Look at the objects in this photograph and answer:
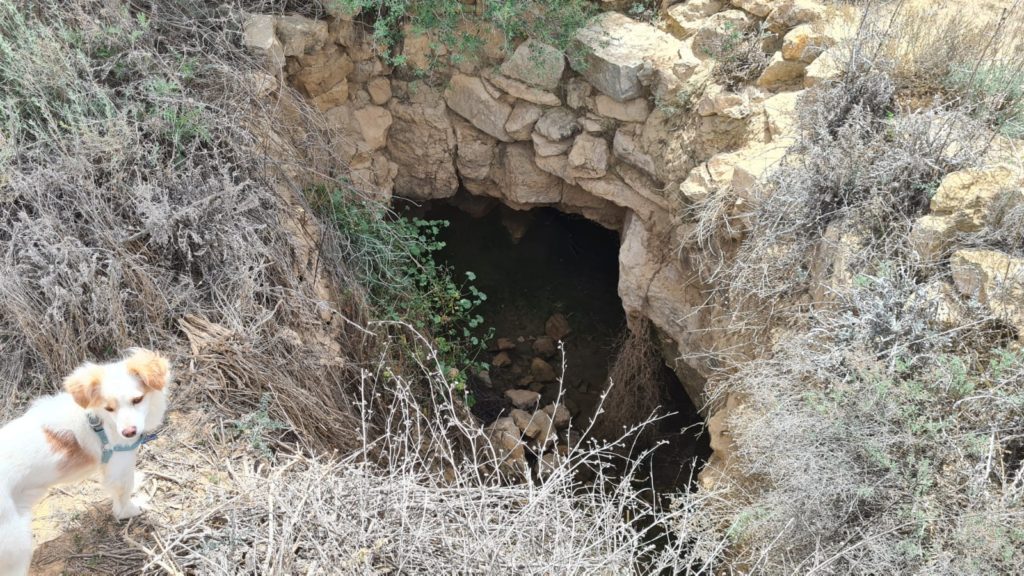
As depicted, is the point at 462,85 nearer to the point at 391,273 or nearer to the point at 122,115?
the point at 391,273

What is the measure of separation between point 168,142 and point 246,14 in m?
1.09

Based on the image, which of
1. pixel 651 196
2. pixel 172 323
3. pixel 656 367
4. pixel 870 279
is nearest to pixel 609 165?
pixel 651 196

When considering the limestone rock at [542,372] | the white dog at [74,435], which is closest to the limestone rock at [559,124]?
the limestone rock at [542,372]

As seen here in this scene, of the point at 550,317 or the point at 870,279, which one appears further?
the point at 550,317

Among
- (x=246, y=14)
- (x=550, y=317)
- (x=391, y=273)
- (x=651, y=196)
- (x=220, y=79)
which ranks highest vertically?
(x=246, y=14)

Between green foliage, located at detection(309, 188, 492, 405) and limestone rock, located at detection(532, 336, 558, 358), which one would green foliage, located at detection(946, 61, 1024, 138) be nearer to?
green foliage, located at detection(309, 188, 492, 405)

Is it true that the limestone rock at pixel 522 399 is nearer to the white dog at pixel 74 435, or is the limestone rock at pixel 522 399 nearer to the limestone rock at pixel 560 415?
the limestone rock at pixel 560 415

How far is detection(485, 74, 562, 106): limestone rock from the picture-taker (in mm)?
4945

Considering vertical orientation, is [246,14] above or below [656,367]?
above

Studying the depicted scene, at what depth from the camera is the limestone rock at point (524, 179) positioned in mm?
5473

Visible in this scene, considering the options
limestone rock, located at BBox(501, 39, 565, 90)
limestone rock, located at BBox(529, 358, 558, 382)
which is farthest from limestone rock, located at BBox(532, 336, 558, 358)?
limestone rock, located at BBox(501, 39, 565, 90)

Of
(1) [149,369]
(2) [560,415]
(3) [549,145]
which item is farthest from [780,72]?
(1) [149,369]

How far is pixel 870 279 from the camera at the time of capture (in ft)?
10.8

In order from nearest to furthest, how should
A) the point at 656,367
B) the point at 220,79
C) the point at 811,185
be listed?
the point at 811,185 < the point at 220,79 < the point at 656,367
